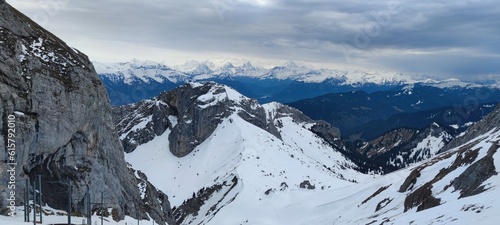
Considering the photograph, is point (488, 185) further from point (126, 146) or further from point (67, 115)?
point (126, 146)

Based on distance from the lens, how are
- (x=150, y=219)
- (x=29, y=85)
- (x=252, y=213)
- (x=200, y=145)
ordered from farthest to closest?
1. (x=200, y=145)
2. (x=252, y=213)
3. (x=150, y=219)
4. (x=29, y=85)

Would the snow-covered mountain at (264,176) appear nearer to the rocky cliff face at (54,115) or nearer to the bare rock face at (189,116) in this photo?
the bare rock face at (189,116)

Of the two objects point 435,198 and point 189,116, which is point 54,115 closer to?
point 435,198

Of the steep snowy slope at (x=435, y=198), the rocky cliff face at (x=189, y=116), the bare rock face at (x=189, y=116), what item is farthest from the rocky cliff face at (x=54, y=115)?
the rocky cliff face at (x=189, y=116)

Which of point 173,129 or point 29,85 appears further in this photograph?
point 173,129

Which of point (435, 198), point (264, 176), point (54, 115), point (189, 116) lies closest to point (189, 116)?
point (189, 116)

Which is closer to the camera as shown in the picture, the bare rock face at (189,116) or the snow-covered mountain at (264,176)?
the snow-covered mountain at (264,176)

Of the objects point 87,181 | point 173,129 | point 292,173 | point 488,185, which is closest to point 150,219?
point 87,181
